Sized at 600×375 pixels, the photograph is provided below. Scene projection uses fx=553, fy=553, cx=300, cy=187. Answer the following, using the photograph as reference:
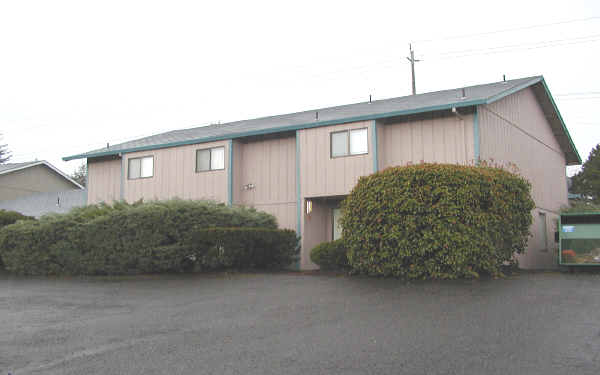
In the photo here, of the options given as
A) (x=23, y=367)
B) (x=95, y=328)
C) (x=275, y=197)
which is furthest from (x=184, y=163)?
(x=23, y=367)

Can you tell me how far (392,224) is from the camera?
11078mm

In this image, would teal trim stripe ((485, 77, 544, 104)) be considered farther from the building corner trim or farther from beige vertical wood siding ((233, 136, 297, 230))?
beige vertical wood siding ((233, 136, 297, 230))

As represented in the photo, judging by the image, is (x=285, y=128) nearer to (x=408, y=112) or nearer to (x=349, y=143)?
(x=349, y=143)

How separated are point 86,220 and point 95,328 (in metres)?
8.63

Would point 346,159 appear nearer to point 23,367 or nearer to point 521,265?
point 521,265

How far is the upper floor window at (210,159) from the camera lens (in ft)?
63.9

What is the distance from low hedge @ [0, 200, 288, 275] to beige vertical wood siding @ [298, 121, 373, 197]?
2245mm

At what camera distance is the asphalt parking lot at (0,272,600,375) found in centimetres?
507

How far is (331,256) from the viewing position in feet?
45.5

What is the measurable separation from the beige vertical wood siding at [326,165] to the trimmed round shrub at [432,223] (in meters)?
4.61

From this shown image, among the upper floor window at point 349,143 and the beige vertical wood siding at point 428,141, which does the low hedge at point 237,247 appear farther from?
the beige vertical wood siding at point 428,141

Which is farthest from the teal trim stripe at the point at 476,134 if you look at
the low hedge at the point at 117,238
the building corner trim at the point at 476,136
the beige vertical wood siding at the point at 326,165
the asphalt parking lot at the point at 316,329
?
the low hedge at the point at 117,238

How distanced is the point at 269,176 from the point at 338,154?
9.68 ft

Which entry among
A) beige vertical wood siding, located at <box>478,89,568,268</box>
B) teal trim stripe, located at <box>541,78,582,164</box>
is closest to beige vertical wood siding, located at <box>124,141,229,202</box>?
beige vertical wood siding, located at <box>478,89,568,268</box>
